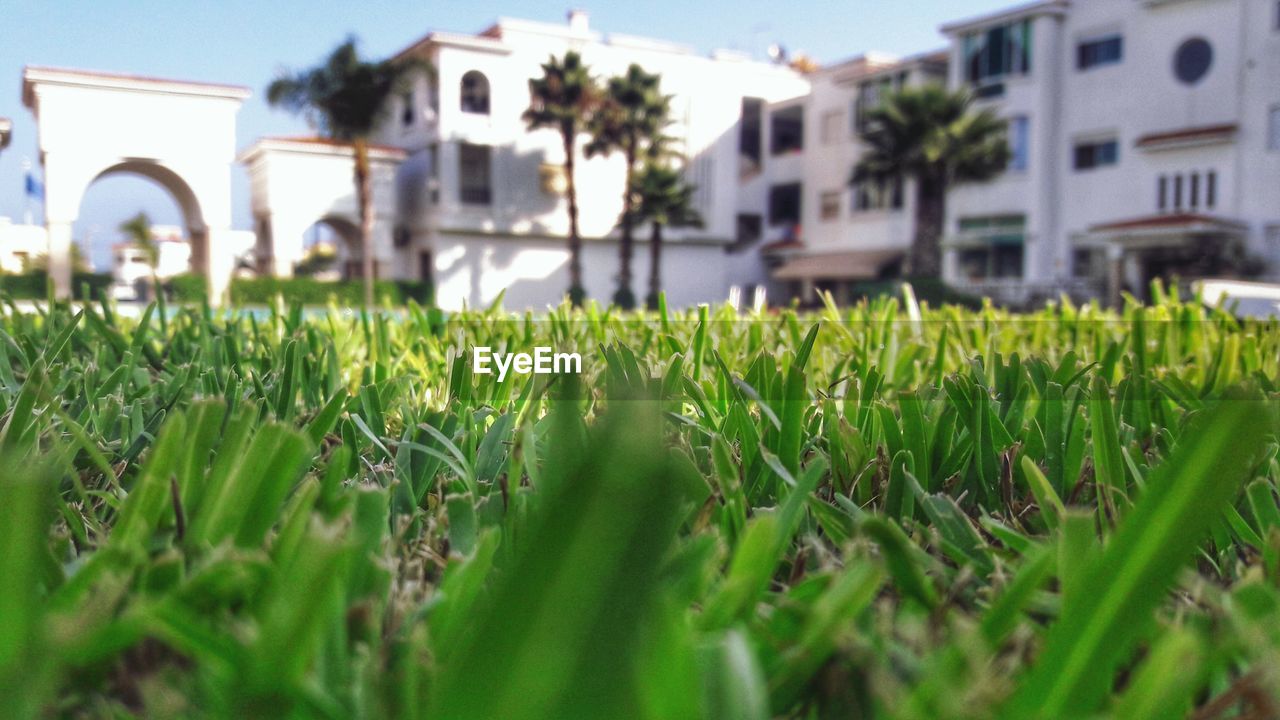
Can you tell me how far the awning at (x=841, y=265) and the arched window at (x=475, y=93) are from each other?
9.86 m

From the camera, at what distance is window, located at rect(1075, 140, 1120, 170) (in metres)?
22.8

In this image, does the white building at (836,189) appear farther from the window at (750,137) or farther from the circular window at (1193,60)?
the circular window at (1193,60)

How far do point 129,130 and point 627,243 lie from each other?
741 inches

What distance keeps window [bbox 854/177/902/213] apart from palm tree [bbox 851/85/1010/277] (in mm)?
1712

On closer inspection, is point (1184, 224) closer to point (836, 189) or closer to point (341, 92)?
point (836, 189)

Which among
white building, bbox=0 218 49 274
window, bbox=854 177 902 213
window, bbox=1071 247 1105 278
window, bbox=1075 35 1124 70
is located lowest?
white building, bbox=0 218 49 274

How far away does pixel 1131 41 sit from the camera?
73.5ft

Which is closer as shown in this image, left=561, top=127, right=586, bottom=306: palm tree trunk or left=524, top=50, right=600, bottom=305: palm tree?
left=524, top=50, right=600, bottom=305: palm tree

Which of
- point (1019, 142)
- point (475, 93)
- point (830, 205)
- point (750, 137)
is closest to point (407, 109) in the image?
point (475, 93)

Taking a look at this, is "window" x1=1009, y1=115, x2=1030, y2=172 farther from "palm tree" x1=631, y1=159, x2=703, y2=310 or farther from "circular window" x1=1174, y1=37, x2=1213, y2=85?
"palm tree" x1=631, y1=159, x2=703, y2=310

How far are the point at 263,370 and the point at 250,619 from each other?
0.69 m

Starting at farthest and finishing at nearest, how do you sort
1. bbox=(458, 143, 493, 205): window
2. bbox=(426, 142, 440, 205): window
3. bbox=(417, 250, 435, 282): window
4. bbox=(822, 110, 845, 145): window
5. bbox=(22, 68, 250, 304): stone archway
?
bbox=(822, 110, 845, 145): window → bbox=(458, 143, 493, 205): window → bbox=(417, 250, 435, 282): window → bbox=(426, 142, 440, 205): window → bbox=(22, 68, 250, 304): stone archway

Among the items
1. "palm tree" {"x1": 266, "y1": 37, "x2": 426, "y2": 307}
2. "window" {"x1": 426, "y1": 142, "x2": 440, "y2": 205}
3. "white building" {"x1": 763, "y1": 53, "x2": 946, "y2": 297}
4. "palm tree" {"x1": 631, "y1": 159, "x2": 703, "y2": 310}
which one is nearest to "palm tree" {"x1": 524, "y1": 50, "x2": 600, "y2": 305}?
"palm tree" {"x1": 631, "y1": 159, "x2": 703, "y2": 310}

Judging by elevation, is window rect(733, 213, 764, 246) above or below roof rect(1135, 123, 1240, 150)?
below
